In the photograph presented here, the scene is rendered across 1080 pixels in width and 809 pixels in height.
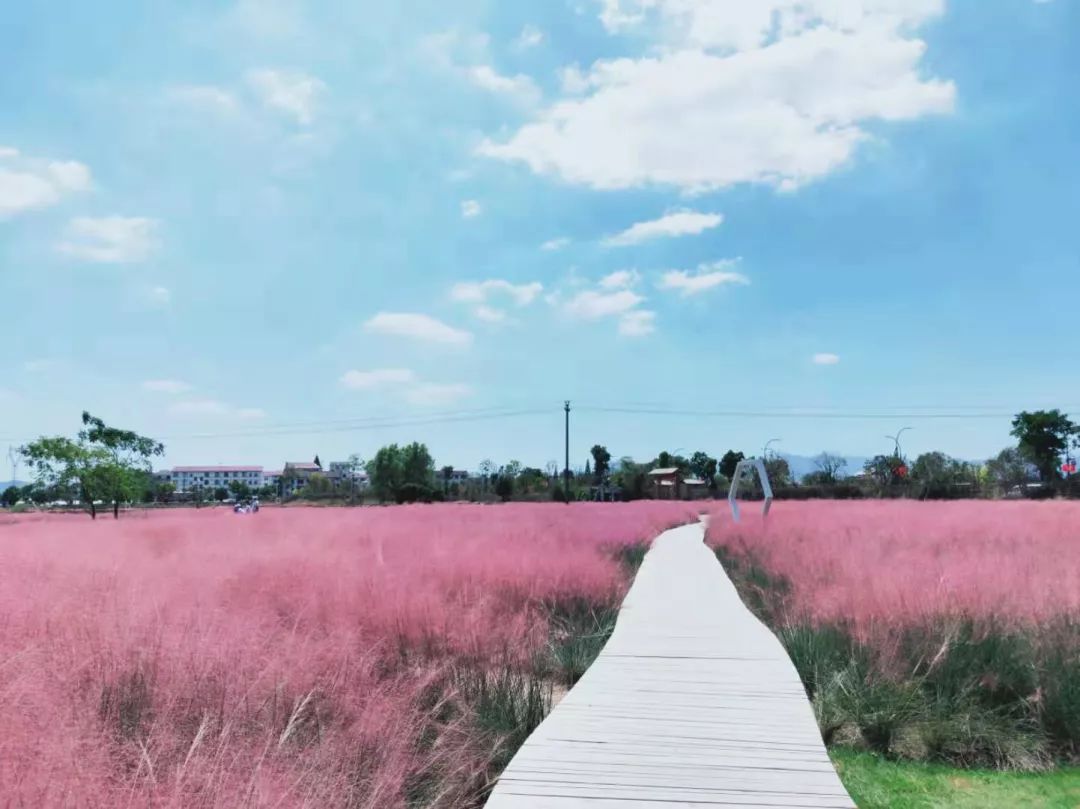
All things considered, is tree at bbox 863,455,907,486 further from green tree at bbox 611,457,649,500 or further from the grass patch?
the grass patch

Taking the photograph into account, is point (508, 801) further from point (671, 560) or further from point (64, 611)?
point (671, 560)

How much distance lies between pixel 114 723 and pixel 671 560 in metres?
14.4

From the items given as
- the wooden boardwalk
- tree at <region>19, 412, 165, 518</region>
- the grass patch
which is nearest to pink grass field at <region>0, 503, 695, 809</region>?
the wooden boardwalk

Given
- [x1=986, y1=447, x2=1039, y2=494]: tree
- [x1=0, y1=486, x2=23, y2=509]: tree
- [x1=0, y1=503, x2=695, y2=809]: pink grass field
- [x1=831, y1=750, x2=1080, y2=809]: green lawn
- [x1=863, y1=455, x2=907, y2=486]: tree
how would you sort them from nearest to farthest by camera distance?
[x1=0, y1=503, x2=695, y2=809]: pink grass field, [x1=831, y1=750, x2=1080, y2=809]: green lawn, [x1=986, y1=447, x2=1039, y2=494]: tree, [x1=863, y1=455, x2=907, y2=486]: tree, [x1=0, y1=486, x2=23, y2=509]: tree

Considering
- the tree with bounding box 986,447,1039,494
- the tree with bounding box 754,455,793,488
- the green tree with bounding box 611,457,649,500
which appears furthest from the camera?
the green tree with bounding box 611,457,649,500

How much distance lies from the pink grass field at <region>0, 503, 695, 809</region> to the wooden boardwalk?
57 centimetres

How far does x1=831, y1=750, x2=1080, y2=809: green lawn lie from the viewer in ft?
16.3

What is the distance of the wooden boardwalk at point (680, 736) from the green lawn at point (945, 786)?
1.39ft

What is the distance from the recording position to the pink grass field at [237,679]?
2.84m

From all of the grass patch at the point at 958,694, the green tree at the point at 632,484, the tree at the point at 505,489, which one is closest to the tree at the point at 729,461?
the green tree at the point at 632,484

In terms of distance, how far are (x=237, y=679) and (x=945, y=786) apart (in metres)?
4.65

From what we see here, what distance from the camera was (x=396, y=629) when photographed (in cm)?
645

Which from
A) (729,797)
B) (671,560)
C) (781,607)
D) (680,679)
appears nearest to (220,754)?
(729,797)

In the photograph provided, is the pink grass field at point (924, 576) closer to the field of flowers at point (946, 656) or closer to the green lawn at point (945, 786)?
the field of flowers at point (946, 656)
